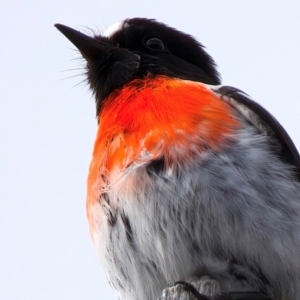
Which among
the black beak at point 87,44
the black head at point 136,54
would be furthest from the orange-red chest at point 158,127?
the black beak at point 87,44

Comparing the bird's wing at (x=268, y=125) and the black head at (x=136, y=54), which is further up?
the black head at (x=136, y=54)

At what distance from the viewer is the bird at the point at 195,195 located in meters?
4.66

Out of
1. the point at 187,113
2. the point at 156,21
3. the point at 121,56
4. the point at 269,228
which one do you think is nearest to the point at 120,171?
the point at 187,113

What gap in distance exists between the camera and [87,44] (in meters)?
5.97

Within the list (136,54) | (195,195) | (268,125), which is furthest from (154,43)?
(195,195)

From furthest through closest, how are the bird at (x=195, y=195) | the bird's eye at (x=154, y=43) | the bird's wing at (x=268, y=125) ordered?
1. the bird's eye at (x=154, y=43)
2. the bird's wing at (x=268, y=125)
3. the bird at (x=195, y=195)

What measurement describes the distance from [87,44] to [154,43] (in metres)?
0.52

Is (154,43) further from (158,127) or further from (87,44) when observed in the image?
(158,127)

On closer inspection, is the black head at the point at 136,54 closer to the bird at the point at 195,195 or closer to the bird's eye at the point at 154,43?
the bird's eye at the point at 154,43

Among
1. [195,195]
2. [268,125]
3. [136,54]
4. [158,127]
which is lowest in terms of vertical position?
[195,195]

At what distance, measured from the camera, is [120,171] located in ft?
16.0

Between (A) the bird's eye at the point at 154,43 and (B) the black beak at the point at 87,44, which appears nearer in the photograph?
(B) the black beak at the point at 87,44

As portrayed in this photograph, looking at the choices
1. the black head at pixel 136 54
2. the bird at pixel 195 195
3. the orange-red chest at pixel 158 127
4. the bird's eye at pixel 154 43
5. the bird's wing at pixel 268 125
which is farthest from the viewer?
the bird's eye at pixel 154 43

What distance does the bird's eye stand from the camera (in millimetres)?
6125
